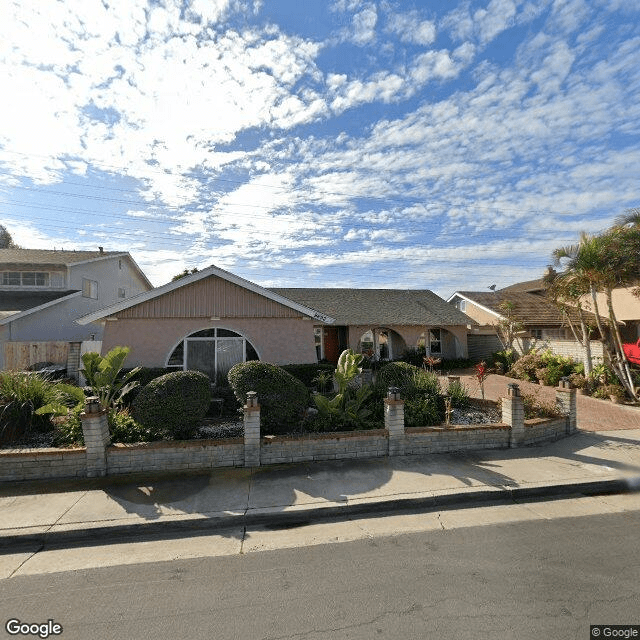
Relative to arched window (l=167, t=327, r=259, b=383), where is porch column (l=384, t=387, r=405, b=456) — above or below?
below

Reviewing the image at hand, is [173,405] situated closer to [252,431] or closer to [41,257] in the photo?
[252,431]

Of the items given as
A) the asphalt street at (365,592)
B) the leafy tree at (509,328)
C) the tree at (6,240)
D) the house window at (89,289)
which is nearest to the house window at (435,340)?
the leafy tree at (509,328)

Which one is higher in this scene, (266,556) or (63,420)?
(63,420)

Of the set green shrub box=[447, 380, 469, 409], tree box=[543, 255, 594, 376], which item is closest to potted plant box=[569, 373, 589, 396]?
tree box=[543, 255, 594, 376]

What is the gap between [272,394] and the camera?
7555 millimetres

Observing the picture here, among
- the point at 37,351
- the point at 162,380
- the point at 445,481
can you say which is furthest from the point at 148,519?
the point at 37,351

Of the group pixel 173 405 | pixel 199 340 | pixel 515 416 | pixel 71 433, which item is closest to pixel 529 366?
pixel 515 416

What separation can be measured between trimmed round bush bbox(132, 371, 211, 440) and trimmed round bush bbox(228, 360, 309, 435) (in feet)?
2.56

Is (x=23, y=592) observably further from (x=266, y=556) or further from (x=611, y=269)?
(x=611, y=269)

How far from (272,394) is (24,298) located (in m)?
19.1

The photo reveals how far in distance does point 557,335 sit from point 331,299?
552 inches

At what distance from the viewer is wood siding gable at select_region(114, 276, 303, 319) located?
39.4 ft

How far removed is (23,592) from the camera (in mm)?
3674

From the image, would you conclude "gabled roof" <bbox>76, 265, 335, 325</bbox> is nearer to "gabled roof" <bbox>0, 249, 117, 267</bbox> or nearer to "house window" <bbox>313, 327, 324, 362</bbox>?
"house window" <bbox>313, 327, 324, 362</bbox>
